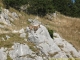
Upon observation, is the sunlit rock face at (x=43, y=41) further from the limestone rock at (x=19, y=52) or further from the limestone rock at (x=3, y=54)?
the limestone rock at (x=3, y=54)

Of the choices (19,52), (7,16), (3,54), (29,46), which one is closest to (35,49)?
(29,46)

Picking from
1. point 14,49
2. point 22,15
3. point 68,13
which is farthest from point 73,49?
point 68,13

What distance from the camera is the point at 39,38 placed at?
4288cm

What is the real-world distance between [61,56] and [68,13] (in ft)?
247

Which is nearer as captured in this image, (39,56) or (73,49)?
(39,56)

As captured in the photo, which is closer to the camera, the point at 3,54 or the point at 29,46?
the point at 3,54

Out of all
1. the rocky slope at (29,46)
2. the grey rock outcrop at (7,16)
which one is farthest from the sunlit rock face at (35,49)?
the grey rock outcrop at (7,16)

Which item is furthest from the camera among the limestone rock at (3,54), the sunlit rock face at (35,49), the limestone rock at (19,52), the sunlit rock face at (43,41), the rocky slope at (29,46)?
the sunlit rock face at (43,41)

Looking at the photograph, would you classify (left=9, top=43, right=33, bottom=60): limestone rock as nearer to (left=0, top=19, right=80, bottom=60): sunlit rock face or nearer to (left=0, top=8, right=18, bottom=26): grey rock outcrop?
(left=0, top=19, right=80, bottom=60): sunlit rock face

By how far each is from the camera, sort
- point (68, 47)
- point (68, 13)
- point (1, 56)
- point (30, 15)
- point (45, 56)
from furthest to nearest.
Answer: point (68, 13), point (30, 15), point (68, 47), point (45, 56), point (1, 56)

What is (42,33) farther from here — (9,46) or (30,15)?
(30,15)

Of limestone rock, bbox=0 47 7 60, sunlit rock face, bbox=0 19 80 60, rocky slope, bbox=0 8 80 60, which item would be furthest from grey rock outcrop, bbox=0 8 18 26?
limestone rock, bbox=0 47 7 60

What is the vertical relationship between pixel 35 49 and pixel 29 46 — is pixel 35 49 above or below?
below

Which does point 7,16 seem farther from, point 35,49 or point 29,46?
point 35,49
